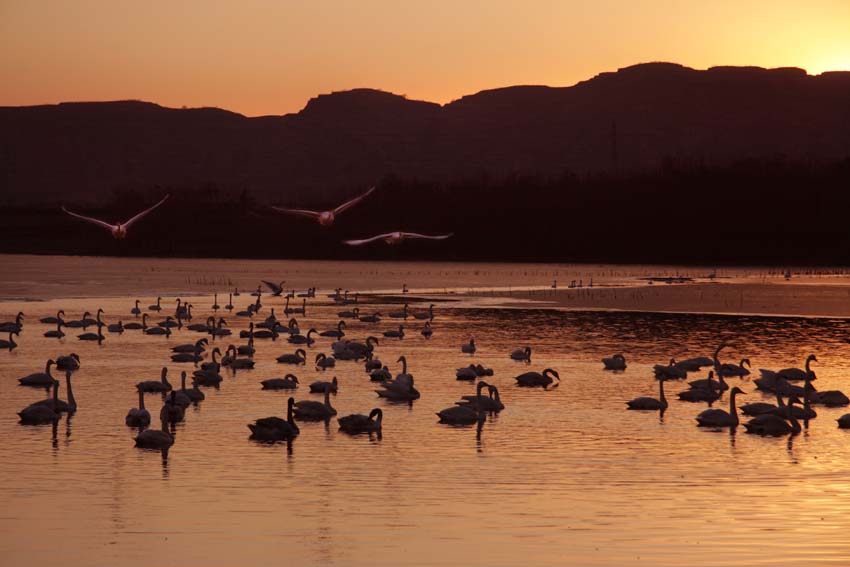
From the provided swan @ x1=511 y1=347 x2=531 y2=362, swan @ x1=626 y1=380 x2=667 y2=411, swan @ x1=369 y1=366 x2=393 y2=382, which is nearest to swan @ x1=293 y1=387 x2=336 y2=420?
swan @ x1=369 y1=366 x2=393 y2=382

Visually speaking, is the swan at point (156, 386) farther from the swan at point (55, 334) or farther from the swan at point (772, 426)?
the swan at point (55, 334)

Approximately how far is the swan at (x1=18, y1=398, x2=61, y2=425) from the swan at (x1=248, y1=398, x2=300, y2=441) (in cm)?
410

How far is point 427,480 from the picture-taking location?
21266mm

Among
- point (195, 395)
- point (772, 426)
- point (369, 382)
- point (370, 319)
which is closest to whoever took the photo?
point (772, 426)

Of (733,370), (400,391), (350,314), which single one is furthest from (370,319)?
(400,391)

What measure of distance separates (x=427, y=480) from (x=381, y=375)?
11838 mm

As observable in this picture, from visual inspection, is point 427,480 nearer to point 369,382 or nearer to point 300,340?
point 369,382

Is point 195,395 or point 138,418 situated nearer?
point 138,418

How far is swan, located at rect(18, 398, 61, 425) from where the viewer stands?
2634 cm

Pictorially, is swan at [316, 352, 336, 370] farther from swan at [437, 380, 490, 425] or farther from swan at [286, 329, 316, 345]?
swan at [437, 380, 490, 425]

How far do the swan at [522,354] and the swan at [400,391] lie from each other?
8.14 meters

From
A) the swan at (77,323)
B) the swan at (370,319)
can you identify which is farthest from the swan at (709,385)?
the swan at (77,323)

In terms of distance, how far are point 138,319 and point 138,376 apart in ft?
62.1

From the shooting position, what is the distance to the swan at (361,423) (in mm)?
25737
